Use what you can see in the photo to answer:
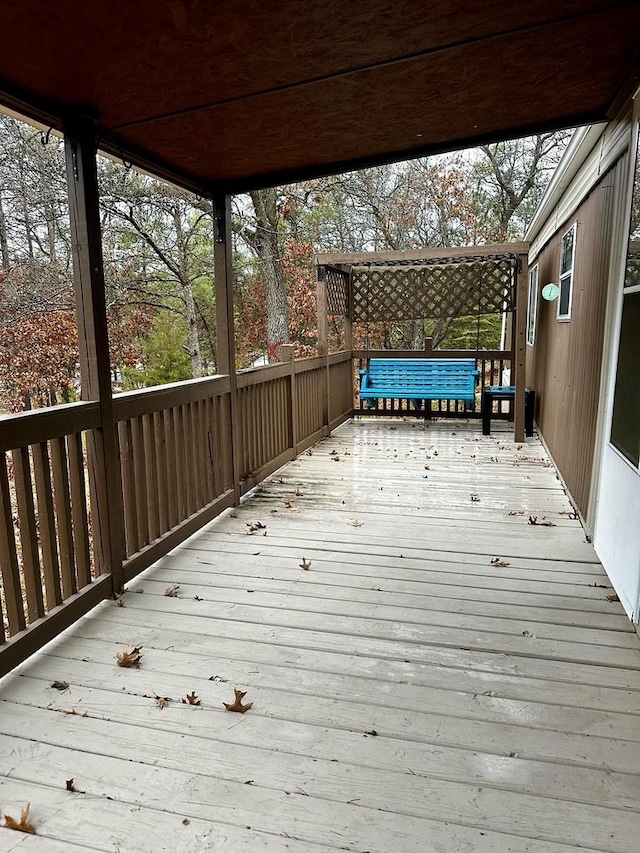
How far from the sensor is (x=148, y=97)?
7.90 feet

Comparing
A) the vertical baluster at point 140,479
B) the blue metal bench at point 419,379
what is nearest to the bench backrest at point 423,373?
the blue metal bench at point 419,379

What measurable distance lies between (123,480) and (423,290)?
5.97 m

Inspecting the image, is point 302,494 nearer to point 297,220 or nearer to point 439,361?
point 439,361

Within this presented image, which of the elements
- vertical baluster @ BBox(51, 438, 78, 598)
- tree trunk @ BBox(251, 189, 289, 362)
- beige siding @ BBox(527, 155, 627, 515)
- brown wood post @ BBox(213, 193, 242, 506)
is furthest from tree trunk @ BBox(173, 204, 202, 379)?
vertical baluster @ BBox(51, 438, 78, 598)

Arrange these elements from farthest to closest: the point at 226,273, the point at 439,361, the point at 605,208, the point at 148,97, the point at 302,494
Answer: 1. the point at 439,361
2. the point at 302,494
3. the point at 226,273
4. the point at 605,208
5. the point at 148,97

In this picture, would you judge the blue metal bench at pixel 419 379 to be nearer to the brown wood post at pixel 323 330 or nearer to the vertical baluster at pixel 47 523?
the brown wood post at pixel 323 330

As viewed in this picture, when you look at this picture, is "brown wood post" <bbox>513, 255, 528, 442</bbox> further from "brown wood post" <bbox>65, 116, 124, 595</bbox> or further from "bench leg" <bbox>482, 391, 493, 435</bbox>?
"brown wood post" <bbox>65, 116, 124, 595</bbox>

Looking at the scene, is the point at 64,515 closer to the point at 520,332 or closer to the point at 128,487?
the point at 128,487

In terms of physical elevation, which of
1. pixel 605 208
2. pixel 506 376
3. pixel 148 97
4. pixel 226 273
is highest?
pixel 148 97

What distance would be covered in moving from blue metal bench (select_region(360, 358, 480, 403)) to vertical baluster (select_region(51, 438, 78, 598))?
18.6 ft

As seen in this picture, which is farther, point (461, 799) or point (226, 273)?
point (226, 273)

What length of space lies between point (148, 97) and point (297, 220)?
11.0 m

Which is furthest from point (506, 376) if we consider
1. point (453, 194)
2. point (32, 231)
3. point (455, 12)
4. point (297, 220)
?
point (455, 12)

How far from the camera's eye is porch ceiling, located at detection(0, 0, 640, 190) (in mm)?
1891
